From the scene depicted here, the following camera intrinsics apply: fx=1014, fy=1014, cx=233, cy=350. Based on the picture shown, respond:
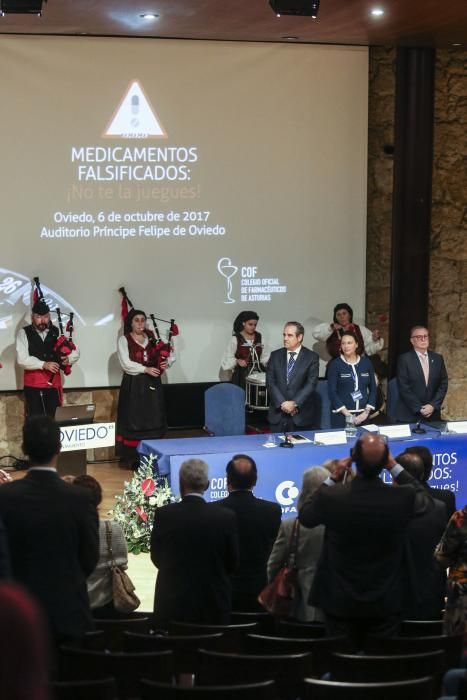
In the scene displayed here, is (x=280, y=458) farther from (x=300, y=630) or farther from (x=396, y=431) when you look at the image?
(x=300, y=630)

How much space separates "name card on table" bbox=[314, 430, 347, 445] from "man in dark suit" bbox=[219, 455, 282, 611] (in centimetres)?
256

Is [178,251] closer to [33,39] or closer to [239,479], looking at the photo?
[33,39]

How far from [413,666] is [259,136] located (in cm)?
717

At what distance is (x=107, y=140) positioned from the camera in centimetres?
920

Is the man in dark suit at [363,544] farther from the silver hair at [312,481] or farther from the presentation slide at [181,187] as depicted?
the presentation slide at [181,187]

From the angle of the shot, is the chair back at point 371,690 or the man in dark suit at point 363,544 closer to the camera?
the chair back at point 371,690

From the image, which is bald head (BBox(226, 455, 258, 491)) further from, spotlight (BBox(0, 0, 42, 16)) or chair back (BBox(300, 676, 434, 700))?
spotlight (BBox(0, 0, 42, 16))

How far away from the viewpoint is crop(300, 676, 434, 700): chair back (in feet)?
9.00

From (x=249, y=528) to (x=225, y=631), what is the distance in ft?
2.53

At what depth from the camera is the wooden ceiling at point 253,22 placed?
7773mm

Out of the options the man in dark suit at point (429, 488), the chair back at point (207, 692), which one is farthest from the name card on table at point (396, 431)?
the chair back at point (207, 692)

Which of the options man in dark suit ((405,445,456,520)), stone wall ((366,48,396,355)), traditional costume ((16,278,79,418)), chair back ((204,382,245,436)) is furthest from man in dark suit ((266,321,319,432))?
man in dark suit ((405,445,456,520))

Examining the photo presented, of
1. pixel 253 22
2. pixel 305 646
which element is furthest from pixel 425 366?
pixel 305 646

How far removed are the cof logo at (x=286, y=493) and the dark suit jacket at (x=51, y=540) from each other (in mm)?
3526
